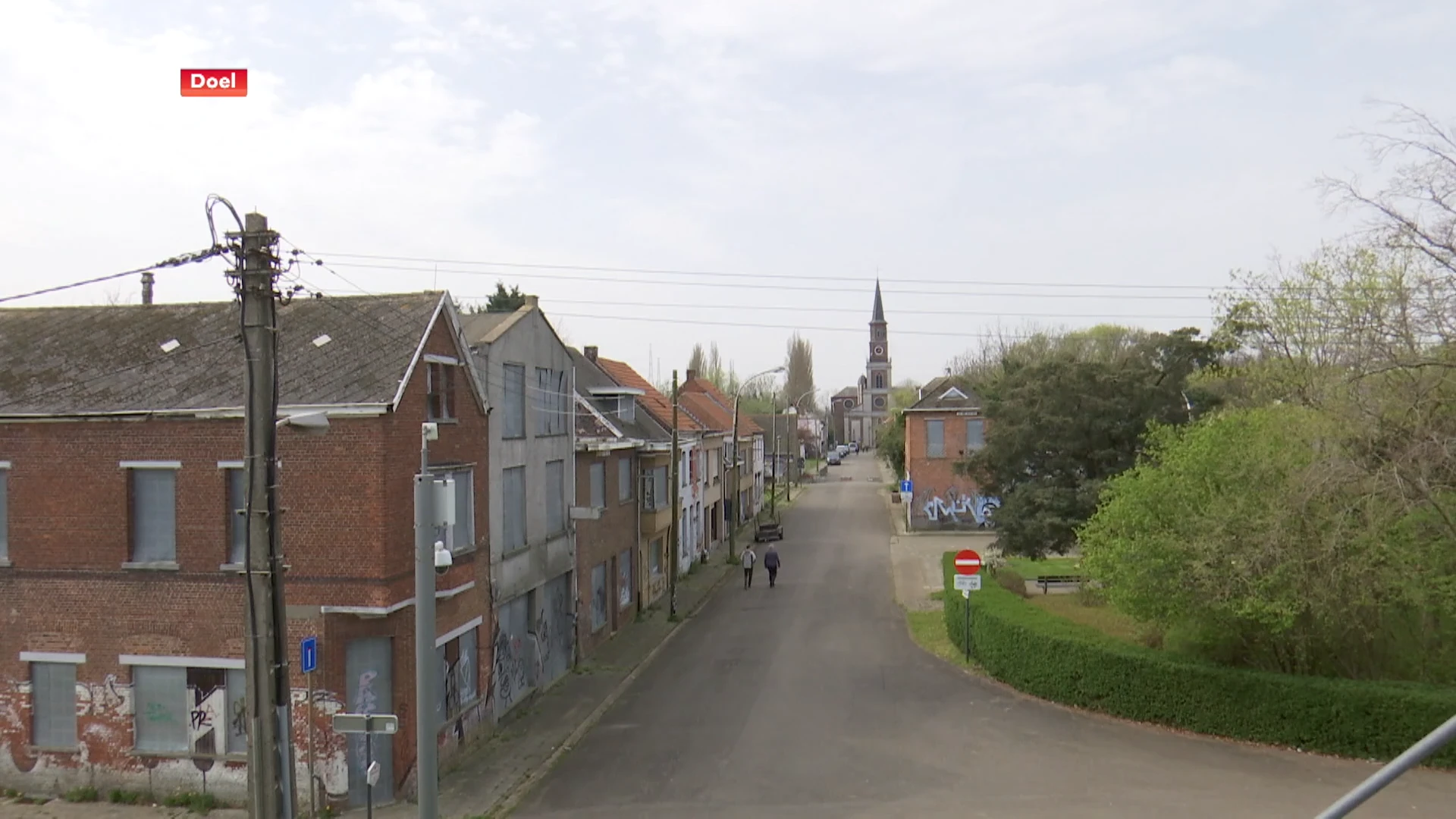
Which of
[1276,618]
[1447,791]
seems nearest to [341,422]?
[1276,618]

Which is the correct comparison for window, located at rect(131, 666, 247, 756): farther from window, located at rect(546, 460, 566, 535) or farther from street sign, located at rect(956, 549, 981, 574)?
street sign, located at rect(956, 549, 981, 574)

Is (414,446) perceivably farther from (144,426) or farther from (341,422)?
(144,426)

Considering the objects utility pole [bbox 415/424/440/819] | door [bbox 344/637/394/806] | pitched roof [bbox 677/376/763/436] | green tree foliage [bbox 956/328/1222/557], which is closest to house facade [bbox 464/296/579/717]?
door [bbox 344/637/394/806]

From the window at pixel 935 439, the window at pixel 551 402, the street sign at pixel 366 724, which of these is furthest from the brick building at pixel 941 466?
the street sign at pixel 366 724

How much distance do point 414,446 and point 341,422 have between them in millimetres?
1233

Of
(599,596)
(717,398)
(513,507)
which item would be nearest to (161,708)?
(513,507)

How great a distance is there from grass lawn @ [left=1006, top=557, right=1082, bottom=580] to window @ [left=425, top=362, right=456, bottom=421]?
73.0 feet

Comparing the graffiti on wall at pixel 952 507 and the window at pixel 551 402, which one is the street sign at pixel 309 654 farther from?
the graffiti on wall at pixel 952 507

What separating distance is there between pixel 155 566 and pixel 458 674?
491 centimetres

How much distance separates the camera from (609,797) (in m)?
14.8

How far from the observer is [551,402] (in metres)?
21.8

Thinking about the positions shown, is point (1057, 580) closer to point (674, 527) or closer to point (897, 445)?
point (674, 527)

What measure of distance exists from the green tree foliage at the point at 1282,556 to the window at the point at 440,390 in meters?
11.8

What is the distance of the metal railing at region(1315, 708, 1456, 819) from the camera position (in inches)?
175
